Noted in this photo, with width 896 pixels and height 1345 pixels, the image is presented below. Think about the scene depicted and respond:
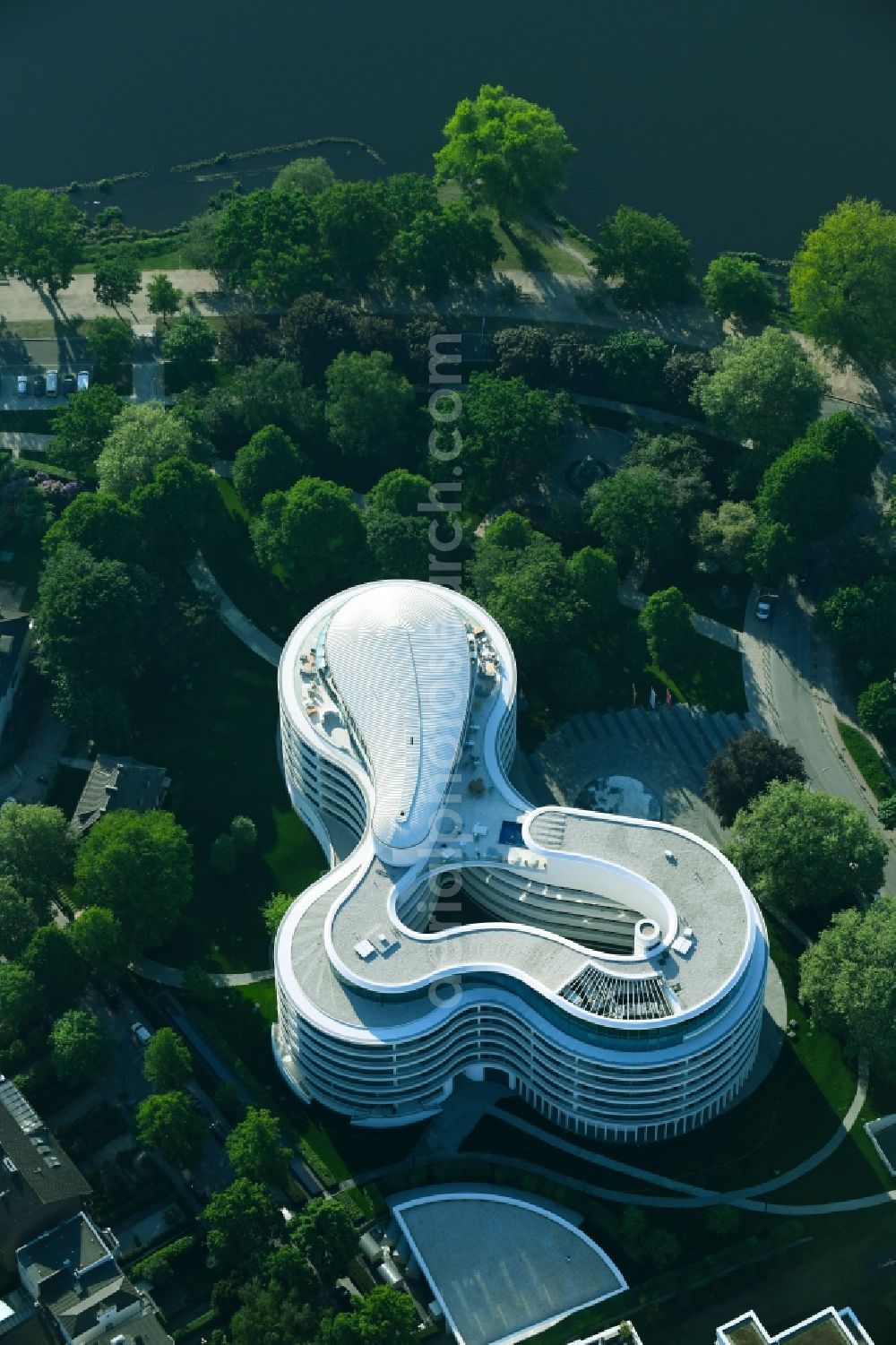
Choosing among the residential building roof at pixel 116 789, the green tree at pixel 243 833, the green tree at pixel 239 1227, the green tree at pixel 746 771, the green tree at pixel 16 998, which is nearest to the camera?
the green tree at pixel 239 1227

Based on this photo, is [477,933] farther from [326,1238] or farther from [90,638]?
[90,638]

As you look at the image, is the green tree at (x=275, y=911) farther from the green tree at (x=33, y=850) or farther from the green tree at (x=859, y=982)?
the green tree at (x=859, y=982)

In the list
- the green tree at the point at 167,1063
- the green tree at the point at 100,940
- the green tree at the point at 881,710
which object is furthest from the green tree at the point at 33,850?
the green tree at the point at 881,710

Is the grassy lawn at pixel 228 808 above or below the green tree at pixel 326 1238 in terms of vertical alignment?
above

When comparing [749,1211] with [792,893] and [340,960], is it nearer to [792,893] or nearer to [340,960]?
[792,893]

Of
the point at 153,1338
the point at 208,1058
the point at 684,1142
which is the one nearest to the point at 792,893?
the point at 684,1142

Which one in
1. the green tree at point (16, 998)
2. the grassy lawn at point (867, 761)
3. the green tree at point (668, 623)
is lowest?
the grassy lawn at point (867, 761)
